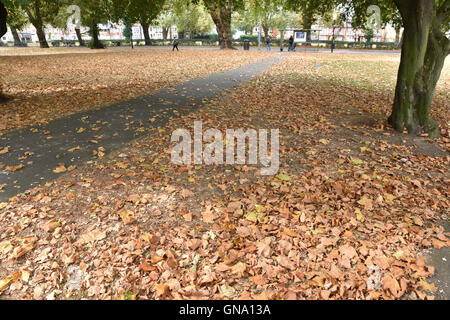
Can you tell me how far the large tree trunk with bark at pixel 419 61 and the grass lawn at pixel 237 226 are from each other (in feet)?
2.11

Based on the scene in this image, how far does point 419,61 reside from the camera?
6.07 meters

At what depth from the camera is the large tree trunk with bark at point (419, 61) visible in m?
5.87

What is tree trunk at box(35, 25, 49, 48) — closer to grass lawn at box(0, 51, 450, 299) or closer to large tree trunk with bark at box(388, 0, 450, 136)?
grass lawn at box(0, 51, 450, 299)

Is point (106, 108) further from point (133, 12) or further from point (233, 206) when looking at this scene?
point (233, 206)

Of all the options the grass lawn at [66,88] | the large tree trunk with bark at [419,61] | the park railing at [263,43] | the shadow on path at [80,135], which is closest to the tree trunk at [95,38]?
the park railing at [263,43]

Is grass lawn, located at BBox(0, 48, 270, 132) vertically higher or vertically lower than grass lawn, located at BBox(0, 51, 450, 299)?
higher

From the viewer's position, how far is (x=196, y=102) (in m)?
9.31

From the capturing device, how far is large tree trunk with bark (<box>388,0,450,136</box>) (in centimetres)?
587

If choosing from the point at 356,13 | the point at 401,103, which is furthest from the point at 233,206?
the point at 356,13

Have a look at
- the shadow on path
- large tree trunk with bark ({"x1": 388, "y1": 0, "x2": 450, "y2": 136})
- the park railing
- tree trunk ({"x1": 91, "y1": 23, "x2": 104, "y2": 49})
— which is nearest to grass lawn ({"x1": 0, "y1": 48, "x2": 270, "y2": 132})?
the shadow on path

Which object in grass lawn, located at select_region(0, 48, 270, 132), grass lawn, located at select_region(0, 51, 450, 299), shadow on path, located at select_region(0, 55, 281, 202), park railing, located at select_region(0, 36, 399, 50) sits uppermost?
park railing, located at select_region(0, 36, 399, 50)

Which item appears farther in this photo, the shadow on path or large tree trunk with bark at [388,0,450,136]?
large tree trunk with bark at [388,0,450,136]

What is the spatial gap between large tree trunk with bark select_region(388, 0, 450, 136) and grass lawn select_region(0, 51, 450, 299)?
2.11 ft
